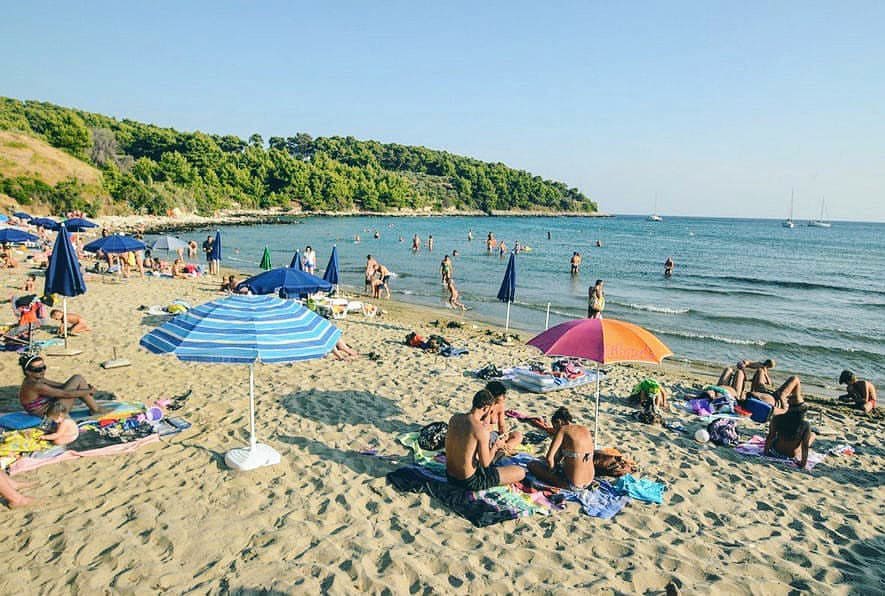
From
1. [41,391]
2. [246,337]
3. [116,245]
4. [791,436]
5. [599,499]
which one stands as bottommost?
[599,499]

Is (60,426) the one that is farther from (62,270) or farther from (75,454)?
(62,270)

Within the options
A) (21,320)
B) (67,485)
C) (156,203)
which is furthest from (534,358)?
(156,203)

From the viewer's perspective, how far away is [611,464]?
5.86 meters

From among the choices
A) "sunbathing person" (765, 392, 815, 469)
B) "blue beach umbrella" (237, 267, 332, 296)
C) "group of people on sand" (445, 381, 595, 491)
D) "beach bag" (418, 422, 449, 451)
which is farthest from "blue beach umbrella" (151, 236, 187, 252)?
"sunbathing person" (765, 392, 815, 469)

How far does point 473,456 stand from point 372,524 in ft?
3.71

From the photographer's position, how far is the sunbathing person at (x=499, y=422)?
19.1ft

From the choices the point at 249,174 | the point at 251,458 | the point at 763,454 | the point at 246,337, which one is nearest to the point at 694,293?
the point at 763,454

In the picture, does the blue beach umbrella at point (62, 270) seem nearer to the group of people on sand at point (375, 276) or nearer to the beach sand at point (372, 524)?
the beach sand at point (372, 524)

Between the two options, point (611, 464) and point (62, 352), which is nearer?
point (611, 464)

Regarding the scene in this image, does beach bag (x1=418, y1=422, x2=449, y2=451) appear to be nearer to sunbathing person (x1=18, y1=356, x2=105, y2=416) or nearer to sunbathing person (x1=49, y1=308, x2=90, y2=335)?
sunbathing person (x1=18, y1=356, x2=105, y2=416)

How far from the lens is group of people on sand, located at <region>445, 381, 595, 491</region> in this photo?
5070 millimetres

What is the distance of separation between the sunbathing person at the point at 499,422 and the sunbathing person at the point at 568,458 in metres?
0.61

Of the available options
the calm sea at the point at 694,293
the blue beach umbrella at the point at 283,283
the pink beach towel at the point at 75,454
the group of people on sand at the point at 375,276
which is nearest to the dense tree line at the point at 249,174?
the calm sea at the point at 694,293

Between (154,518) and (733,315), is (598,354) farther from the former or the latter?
(733,315)
